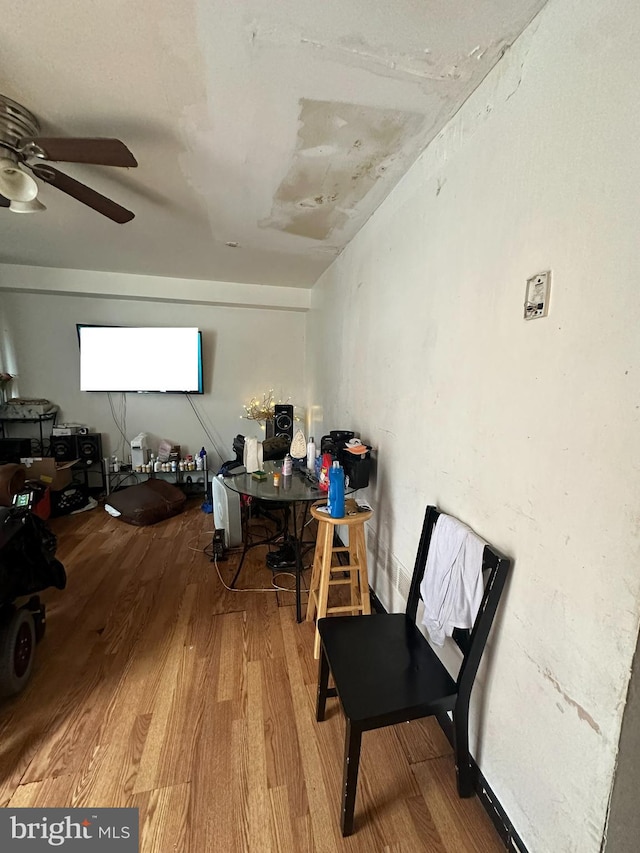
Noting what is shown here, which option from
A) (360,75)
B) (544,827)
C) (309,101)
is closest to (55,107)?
(309,101)

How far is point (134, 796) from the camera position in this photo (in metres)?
1.11

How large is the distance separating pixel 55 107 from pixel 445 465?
206cm

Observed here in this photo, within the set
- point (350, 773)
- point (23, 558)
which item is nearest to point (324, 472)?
point (350, 773)

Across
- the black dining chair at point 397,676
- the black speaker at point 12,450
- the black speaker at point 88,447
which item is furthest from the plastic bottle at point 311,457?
the black speaker at point 12,450

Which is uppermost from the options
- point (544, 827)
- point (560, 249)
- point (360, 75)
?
point (360, 75)

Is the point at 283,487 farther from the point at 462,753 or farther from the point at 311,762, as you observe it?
the point at 462,753

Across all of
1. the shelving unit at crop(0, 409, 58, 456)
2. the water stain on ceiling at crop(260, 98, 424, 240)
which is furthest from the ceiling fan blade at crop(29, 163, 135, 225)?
the shelving unit at crop(0, 409, 58, 456)

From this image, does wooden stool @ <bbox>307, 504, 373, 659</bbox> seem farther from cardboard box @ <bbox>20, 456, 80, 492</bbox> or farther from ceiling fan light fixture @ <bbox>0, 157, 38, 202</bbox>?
cardboard box @ <bbox>20, 456, 80, 492</bbox>

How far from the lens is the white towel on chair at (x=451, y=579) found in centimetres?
108

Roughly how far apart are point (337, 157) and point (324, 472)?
1.58m

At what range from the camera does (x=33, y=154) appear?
4.44 feet

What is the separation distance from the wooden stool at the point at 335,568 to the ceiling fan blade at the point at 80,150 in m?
1.68

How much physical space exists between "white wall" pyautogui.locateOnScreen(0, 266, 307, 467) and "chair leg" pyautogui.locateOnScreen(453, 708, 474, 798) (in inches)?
139

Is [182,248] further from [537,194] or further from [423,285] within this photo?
[537,194]
